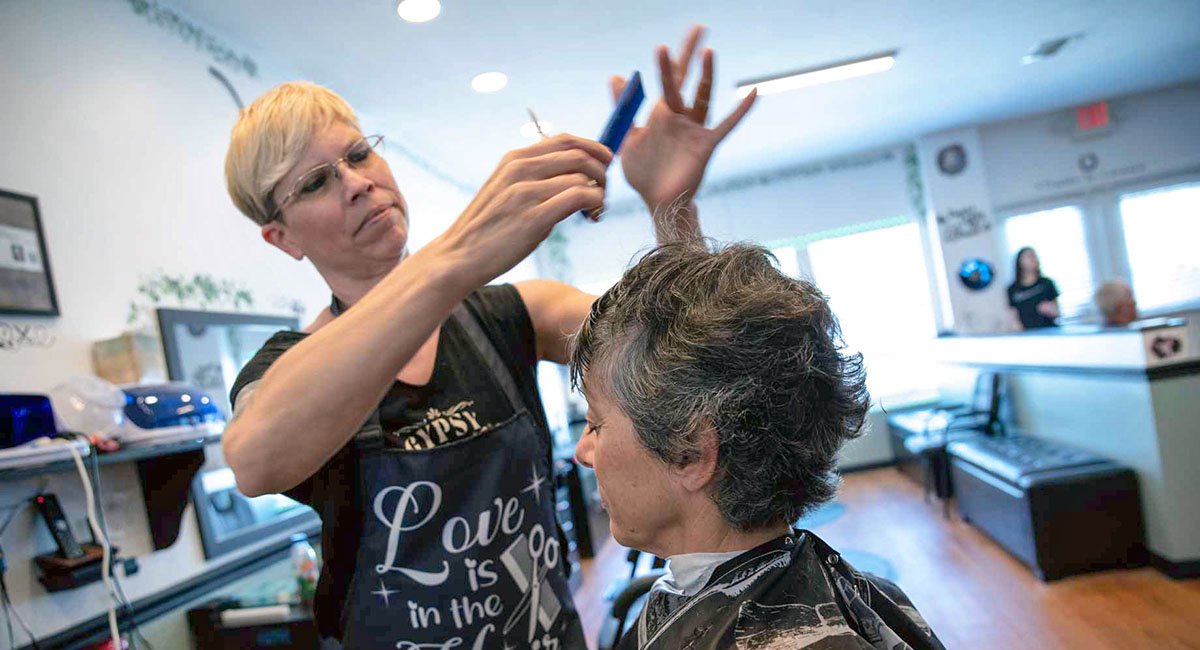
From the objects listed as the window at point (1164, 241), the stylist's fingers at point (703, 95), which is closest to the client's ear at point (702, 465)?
the stylist's fingers at point (703, 95)

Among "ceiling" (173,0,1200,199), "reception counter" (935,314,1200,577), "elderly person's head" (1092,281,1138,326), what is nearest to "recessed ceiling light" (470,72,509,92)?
"ceiling" (173,0,1200,199)

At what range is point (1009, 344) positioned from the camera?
5.23m

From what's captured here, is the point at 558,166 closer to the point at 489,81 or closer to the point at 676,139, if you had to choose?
the point at 676,139

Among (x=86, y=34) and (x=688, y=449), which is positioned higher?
(x=86, y=34)

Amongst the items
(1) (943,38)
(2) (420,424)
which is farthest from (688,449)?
(1) (943,38)

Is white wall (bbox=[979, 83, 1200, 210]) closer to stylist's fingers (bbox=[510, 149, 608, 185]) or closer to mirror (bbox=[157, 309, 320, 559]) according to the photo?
mirror (bbox=[157, 309, 320, 559])

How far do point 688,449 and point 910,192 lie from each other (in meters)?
7.45

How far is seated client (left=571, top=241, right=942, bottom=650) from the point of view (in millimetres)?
882

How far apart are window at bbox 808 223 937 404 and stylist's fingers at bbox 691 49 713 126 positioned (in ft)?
22.2

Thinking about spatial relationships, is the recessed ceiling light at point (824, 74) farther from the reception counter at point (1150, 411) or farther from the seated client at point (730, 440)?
the seated client at point (730, 440)

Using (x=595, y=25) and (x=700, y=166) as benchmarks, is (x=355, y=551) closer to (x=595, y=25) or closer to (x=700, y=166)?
(x=700, y=166)

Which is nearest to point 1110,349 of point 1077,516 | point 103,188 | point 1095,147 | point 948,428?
point 1077,516

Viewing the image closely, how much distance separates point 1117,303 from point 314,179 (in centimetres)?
524

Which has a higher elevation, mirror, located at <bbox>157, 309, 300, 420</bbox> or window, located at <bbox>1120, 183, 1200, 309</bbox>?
mirror, located at <bbox>157, 309, 300, 420</bbox>
